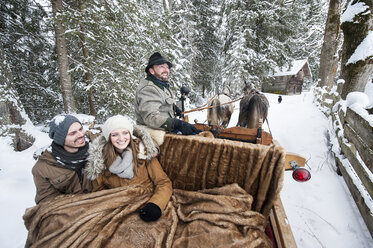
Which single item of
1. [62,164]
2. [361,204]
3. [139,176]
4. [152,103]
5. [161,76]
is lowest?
[361,204]

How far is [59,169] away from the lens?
66.7 inches

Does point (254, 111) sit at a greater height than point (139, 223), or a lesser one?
greater

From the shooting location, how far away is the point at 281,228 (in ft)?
4.28

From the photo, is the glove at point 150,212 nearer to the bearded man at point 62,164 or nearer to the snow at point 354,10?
the bearded man at point 62,164

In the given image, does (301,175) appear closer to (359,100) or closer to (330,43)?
(359,100)

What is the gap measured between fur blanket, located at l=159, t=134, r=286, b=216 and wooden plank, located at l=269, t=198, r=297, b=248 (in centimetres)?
7

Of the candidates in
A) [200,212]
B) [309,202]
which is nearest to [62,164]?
[200,212]

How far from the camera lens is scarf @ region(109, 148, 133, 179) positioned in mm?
1689

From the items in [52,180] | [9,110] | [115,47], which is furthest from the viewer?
[115,47]

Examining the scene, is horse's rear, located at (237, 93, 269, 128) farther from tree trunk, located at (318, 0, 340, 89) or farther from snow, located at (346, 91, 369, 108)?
tree trunk, located at (318, 0, 340, 89)

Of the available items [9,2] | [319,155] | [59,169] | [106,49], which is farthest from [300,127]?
[9,2]

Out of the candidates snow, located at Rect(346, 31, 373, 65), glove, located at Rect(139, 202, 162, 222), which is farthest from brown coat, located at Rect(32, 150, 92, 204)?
snow, located at Rect(346, 31, 373, 65)

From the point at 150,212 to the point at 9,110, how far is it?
5.19 metres

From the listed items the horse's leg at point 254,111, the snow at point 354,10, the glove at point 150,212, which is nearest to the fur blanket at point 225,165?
the glove at point 150,212
